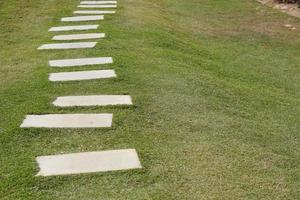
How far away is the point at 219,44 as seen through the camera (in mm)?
12625

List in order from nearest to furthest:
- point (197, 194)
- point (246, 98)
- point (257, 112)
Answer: point (197, 194)
point (257, 112)
point (246, 98)

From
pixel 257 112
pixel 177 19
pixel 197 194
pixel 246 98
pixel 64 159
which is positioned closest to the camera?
pixel 197 194

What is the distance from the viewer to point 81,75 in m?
8.26

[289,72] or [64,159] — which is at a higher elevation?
[64,159]

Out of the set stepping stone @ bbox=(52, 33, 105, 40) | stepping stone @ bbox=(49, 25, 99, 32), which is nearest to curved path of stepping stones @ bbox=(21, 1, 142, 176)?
stepping stone @ bbox=(52, 33, 105, 40)

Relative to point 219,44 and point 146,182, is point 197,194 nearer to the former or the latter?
point 146,182

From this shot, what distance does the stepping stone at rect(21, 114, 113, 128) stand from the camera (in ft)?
20.6

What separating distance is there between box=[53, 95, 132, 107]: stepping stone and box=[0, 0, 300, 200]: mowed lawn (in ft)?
0.49

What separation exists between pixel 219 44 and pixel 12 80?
235 inches

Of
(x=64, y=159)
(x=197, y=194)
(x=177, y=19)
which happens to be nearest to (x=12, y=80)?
(x=64, y=159)

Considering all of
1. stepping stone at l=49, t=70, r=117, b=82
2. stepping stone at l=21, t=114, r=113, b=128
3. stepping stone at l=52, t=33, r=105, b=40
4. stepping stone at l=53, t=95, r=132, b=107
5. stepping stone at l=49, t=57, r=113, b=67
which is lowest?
stepping stone at l=52, t=33, r=105, b=40

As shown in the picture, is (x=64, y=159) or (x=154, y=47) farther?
(x=154, y=47)

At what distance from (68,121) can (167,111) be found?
4.34ft

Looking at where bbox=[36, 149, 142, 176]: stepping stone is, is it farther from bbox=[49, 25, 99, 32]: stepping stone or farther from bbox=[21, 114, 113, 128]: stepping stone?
bbox=[49, 25, 99, 32]: stepping stone
